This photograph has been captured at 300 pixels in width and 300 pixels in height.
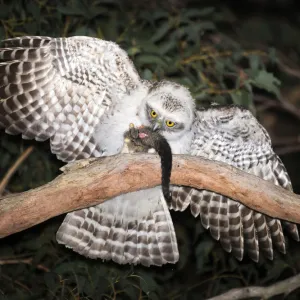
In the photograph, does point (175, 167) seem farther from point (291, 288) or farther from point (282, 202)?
point (291, 288)

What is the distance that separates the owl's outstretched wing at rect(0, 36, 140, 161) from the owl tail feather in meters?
0.55

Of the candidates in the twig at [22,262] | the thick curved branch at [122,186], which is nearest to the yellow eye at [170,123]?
the thick curved branch at [122,186]

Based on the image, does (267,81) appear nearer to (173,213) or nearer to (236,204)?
(236,204)

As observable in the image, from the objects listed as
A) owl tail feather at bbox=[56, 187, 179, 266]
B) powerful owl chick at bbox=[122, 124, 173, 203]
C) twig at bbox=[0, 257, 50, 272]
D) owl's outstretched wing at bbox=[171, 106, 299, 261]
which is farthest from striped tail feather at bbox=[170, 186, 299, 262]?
twig at bbox=[0, 257, 50, 272]

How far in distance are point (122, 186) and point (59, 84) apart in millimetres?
963

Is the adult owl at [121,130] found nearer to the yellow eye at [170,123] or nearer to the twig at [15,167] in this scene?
the yellow eye at [170,123]

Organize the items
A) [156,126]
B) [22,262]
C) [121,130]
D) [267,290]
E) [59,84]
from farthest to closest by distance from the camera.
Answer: [22,262] → [267,290] → [156,126] → [121,130] → [59,84]

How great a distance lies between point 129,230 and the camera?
5031mm

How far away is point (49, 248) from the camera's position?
530 cm

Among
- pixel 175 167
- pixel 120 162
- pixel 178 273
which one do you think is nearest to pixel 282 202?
pixel 175 167

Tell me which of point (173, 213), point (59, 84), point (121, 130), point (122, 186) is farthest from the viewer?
point (173, 213)

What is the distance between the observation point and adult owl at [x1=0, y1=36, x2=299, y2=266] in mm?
4582

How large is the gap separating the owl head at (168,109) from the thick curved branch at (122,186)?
2.38ft

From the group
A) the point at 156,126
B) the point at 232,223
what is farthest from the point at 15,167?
the point at 232,223
